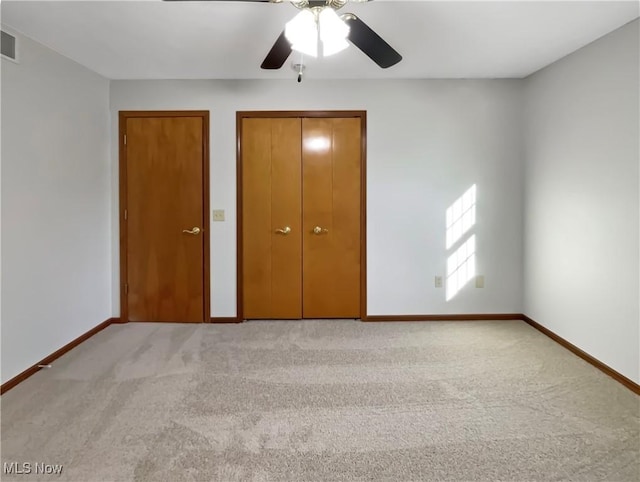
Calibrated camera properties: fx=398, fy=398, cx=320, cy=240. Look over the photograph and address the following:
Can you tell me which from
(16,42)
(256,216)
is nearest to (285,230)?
(256,216)

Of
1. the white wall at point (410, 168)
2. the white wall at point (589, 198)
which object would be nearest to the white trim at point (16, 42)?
the white wall at point (410, 168)

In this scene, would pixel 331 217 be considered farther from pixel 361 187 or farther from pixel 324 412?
pixel 324 412

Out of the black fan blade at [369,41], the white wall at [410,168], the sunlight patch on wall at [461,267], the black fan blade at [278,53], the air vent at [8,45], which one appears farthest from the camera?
the sunlight patch on wall at [461,267]

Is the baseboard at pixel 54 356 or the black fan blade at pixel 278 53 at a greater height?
the black fan blade at pixel 278 53

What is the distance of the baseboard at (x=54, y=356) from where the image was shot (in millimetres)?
2633

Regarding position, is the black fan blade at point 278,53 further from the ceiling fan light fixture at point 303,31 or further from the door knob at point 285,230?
the door knob at point 285,230

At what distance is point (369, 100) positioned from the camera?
394cm

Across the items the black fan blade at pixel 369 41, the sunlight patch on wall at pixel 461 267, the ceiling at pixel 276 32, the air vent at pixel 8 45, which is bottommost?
the sunlight patch on wall at pixel 461 267

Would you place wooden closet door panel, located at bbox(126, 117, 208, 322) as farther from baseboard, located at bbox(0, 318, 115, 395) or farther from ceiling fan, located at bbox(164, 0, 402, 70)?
ceiling fan, located at bbox(164, 0, 402, 70)

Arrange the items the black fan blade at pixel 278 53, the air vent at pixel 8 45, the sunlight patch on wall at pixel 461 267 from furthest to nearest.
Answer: the sunlight patch on wall at pixel 461 267
the air vent at pixel 8 45
the black fan blade at pixel 278 53

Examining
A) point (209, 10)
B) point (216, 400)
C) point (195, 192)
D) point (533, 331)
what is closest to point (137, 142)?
point (195, 192)

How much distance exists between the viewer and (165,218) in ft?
13.1

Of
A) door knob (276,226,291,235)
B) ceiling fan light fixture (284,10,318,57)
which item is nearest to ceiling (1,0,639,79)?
ceiling fan light fixture (284,10,318,57)

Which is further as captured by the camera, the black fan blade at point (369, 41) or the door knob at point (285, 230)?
the door knob at point (285, 230)
